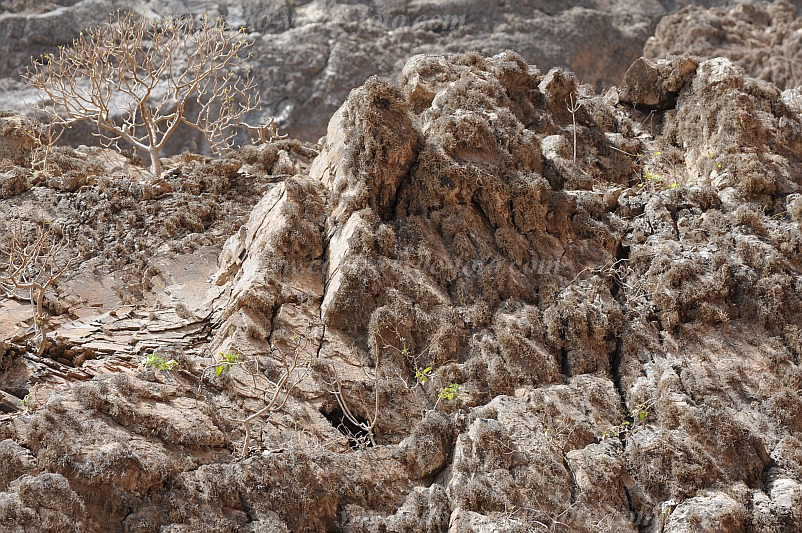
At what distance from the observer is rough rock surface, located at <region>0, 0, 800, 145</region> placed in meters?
26.1

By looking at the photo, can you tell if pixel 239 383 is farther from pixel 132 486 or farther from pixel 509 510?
pixel 509 510

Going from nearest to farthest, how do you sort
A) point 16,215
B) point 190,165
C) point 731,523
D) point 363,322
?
point 731,523, point 363,322, point 16,215, point 190,165

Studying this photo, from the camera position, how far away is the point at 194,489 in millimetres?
8617

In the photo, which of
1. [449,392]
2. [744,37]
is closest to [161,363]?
[449,392]

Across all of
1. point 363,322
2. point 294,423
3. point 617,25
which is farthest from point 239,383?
point 617,25

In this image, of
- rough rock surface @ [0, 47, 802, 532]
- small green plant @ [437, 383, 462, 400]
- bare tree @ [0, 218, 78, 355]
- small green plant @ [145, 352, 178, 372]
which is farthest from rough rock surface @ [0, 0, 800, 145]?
small green plant @ [437, 383, 462, 400]

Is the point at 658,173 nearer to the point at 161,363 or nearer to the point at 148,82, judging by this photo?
the point at 161,363

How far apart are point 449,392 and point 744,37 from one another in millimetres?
20868

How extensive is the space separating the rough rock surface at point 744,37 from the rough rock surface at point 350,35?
698 millimetres

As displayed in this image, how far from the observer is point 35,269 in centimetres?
1227

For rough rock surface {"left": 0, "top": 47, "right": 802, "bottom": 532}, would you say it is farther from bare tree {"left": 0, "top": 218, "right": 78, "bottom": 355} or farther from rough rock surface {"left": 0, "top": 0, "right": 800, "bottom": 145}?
rough rock surface {"left": 0, "top": 0, "right": 800, "bottom": 145}

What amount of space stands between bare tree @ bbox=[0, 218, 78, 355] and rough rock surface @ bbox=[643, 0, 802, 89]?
18.5 metres

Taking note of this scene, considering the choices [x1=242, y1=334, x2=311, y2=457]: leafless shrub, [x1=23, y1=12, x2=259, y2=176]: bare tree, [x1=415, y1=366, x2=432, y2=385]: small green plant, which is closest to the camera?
[x1=242, y1=334, x2=311, y2=457]: leafless shrub

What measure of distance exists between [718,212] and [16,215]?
10516mm
